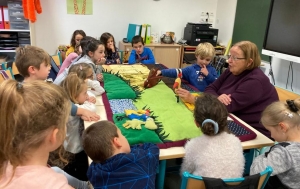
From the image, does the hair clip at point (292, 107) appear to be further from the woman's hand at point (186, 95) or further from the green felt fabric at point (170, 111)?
the woman's hand at point (186, 95)

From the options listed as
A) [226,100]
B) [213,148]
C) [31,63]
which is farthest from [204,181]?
[31,63]

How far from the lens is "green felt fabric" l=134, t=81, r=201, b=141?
1.57m

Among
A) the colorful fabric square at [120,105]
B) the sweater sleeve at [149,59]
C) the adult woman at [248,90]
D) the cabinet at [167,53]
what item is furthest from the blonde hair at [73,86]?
the cabinet at [167,53]

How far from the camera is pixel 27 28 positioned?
4168 millimetres

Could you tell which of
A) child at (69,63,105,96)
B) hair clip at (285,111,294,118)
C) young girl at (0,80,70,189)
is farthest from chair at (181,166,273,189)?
child at (69,63,105,96)

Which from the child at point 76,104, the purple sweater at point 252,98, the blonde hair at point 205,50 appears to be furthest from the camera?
the blonde hair at point 205,50

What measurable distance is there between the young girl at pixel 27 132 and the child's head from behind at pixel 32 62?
1289 millimetres

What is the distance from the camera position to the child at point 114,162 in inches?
44.8

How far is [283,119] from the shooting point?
1375 mm

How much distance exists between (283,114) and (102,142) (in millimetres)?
964

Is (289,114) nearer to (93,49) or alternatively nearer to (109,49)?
(93,49)

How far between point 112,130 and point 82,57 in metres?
1.70

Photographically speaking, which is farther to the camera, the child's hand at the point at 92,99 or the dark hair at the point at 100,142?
the child's hand at the point at 92,99

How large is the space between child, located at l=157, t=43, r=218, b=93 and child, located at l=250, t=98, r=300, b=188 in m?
→ 1.17
